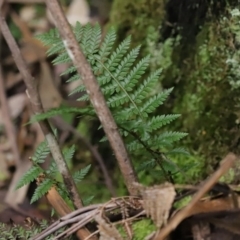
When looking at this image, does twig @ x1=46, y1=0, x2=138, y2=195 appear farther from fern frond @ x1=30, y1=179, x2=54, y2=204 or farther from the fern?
fern frond @ x1=30, y1=179, x2=54, y2=204

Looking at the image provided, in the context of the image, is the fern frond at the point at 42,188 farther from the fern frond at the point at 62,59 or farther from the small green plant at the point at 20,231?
the fern frond at the point at 62,59

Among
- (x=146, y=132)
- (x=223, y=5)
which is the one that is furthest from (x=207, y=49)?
(x=146, y=132)

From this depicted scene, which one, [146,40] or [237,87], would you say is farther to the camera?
[146,40]

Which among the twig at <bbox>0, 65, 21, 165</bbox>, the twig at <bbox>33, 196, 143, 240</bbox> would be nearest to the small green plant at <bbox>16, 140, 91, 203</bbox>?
the twig at <bbox>33, 196, 143, 240</bbox>

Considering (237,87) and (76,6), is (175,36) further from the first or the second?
(76,6)

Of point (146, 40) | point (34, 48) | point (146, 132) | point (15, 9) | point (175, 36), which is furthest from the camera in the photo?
point (15, 9)

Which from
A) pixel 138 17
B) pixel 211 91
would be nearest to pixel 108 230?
pixel 211 91
